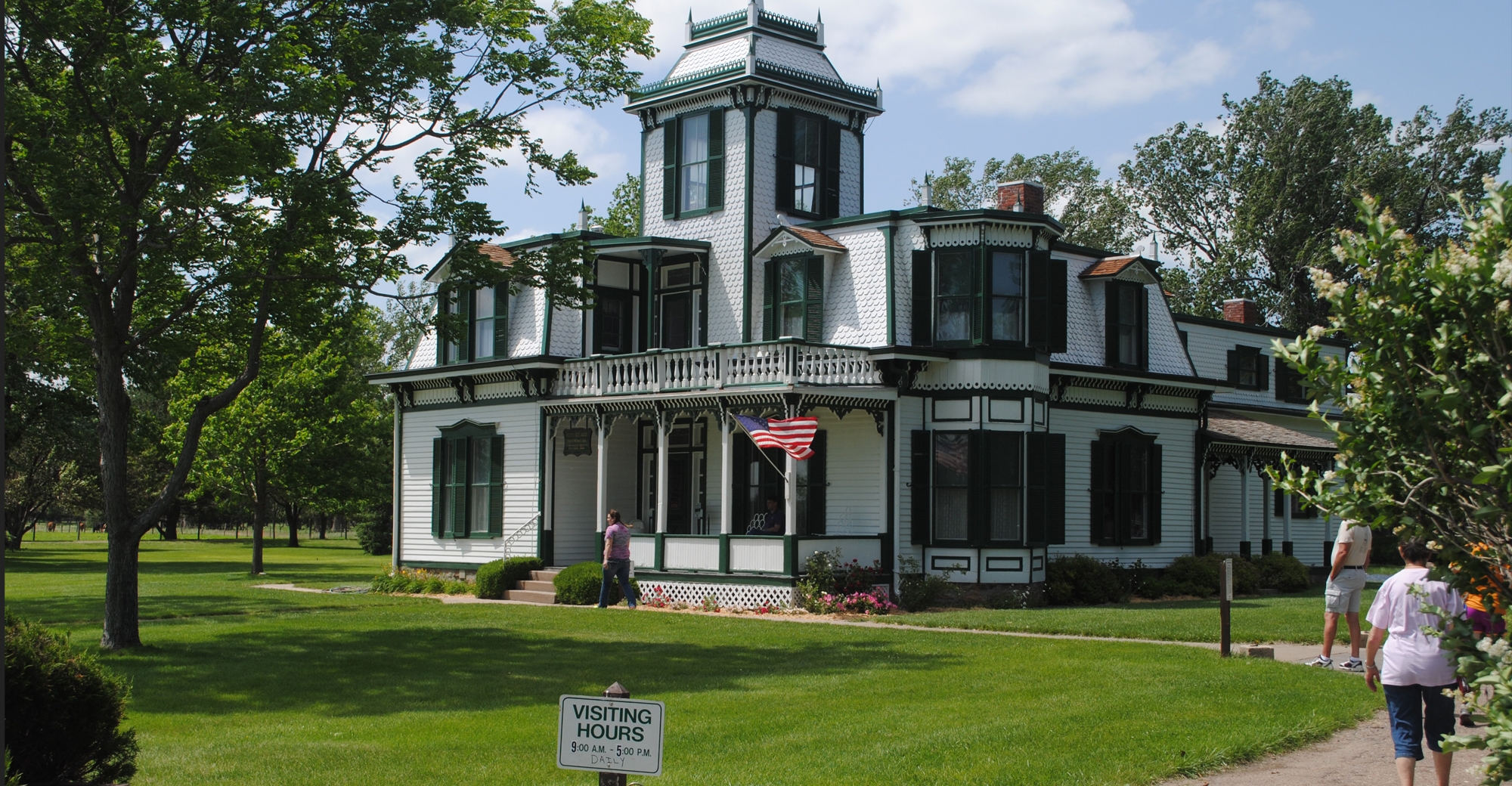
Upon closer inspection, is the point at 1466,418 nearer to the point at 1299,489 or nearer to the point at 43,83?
the point at 1299,489

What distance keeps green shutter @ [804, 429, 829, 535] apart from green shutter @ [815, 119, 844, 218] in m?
5.69

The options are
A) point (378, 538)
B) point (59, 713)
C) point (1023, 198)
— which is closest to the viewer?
point (59, 713)

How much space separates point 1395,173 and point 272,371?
40.0 m

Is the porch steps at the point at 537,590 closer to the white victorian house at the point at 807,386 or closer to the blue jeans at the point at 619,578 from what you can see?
the white victorian house at the point at 807,386

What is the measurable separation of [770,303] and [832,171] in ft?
13.1

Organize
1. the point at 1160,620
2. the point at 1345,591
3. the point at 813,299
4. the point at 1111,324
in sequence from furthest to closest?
1. the point at 1111,324
2. the point at 813,299
3. the point at 1160,620
4. the point at 1345,591

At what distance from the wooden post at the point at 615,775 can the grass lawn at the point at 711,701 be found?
10.2 feet

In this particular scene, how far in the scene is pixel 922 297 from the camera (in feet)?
88.5

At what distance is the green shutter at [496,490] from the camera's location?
3116 cm

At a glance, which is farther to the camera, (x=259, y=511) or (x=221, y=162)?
(x=259, y=511)

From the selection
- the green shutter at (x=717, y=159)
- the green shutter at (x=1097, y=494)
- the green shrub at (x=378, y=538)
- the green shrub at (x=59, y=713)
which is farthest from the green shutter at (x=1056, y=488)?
the green shrub at (x=378, y=538)

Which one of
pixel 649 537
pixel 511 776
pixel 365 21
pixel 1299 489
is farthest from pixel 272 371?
pixel 1299 489

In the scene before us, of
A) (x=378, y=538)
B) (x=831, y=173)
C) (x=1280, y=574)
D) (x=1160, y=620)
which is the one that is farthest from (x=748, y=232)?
(x=378, y=538)

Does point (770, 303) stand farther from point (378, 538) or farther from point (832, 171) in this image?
point (378, 538)
